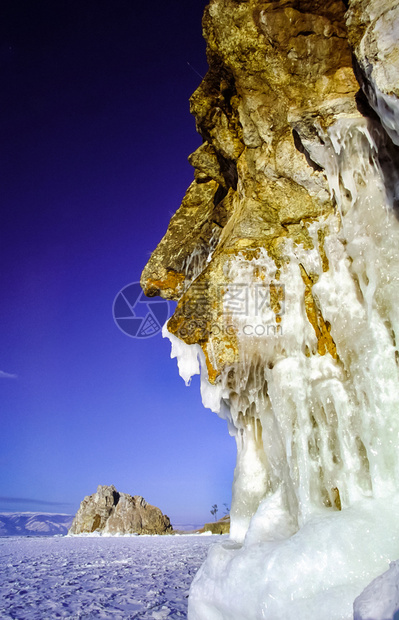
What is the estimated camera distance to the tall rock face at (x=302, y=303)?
3.71m

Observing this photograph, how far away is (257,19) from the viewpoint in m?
5.38

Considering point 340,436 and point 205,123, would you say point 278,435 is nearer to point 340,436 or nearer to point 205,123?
point 340,436

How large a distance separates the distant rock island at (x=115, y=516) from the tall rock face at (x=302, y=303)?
54.4 metres

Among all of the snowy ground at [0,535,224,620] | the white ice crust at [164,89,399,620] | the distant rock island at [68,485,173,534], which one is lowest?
the distant rock island at [68,485,173,534]

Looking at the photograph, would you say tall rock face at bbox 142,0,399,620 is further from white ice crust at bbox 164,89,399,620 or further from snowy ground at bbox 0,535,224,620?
snowy ground at bbox 0,535,224,620

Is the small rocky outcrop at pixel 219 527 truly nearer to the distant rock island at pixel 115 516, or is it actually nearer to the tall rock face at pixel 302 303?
the distant rock island at pixel 115 516

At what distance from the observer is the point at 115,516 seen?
5359 centimetres

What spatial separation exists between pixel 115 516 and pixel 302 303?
2259 inches

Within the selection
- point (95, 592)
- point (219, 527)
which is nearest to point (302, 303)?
point (95, 592)

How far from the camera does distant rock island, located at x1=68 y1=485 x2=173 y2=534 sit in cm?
5290

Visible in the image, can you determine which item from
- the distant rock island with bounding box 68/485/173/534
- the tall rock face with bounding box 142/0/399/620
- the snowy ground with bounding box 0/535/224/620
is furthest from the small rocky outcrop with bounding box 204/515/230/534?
the tall rock face with bounding box 142/0/399/620

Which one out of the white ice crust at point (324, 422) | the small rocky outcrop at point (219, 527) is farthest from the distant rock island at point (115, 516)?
the white ice crust at point (324, 422)

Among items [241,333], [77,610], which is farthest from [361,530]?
[77,610]

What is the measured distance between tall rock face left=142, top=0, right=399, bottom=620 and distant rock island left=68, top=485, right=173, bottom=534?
54.4 metres
